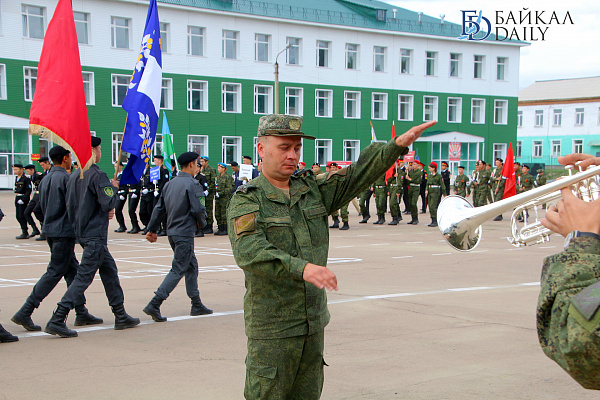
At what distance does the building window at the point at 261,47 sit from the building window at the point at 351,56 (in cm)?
661

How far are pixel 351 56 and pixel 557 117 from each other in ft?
112

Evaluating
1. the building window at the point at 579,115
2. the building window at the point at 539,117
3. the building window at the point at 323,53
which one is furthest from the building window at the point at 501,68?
the building window at the point at 539,117

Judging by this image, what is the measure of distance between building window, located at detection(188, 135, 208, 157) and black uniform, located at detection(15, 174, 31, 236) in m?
24.9

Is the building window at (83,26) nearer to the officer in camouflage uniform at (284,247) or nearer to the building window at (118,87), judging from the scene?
the building window at (118,87)

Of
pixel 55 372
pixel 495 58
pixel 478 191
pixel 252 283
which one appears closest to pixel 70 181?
pixel 55 372

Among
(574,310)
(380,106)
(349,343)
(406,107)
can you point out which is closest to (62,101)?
(349,343)

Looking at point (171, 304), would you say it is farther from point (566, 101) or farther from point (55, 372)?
point (566, 101)

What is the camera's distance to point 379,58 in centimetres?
5125

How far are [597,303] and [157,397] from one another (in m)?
4.33

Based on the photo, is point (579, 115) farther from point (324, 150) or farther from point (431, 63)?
point (324, 150)

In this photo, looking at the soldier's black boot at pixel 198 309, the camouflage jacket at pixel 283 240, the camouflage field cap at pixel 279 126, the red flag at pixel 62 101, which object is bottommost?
the soldier's black boot at pixel 198 309

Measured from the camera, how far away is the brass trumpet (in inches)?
116

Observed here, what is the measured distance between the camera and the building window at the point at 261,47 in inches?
1820

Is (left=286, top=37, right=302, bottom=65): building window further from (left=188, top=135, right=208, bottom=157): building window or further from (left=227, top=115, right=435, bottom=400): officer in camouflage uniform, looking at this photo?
(left=227, top=115, right=435, bottom=400): officer in camouflage uniform
